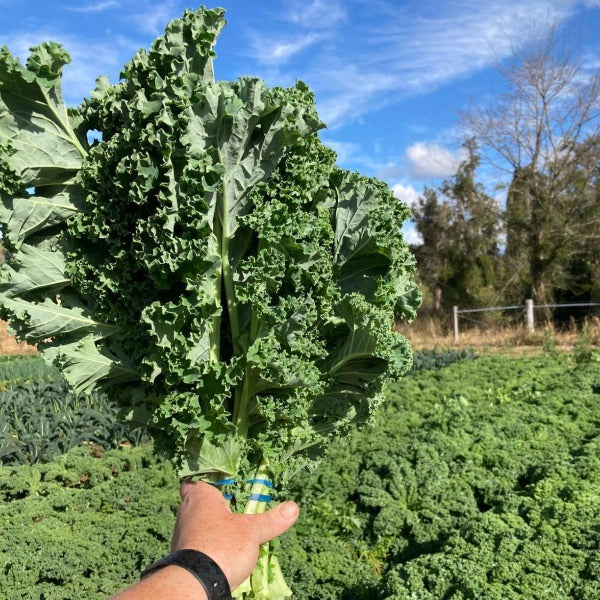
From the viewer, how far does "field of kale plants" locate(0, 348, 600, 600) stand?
4.54 meters

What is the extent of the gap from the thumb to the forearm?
1.59 ft

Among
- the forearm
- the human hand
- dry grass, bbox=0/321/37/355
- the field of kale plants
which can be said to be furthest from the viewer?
dry grass, bbox=0/321/37/355

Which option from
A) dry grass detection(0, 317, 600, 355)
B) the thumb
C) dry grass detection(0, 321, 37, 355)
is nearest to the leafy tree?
dry grass detection(0, 317, 600, 355)

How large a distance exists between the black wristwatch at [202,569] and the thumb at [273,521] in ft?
1.18

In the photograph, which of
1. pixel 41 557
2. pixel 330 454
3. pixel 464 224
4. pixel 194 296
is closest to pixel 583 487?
pixel 330 454

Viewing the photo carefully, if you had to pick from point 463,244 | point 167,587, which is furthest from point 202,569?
point 463,244

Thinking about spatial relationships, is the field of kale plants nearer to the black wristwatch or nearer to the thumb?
the thumb

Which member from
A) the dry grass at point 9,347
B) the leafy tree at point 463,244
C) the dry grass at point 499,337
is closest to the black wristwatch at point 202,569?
the dry grass at point 499,337

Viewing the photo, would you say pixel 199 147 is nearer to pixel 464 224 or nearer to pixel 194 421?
pixel 194 421

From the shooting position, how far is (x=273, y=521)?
2.76 meters

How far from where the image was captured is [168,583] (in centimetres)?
213

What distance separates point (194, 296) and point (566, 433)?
6.67 m

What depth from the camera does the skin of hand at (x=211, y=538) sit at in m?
2.12

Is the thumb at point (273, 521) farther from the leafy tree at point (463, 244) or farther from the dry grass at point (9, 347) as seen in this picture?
the leafy tree at point (463, 244)
